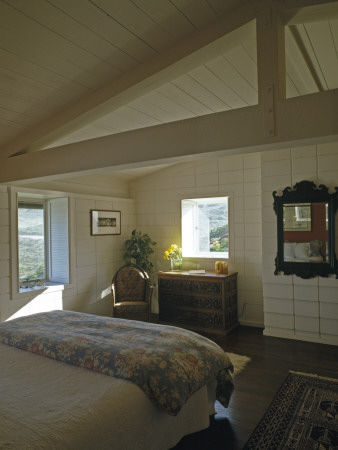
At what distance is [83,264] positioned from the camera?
5246 millimetres

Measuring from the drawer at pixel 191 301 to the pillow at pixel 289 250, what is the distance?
3.59 feet

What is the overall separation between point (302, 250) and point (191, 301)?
1.71m

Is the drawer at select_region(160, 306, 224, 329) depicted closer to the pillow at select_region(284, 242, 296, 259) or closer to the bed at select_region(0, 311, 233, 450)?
the pillow at select_region(284, 242, 296, 259)

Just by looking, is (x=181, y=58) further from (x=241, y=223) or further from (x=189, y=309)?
(x=189, y=309)

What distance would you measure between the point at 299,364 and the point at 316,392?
2.26ft

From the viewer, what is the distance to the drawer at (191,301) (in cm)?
493

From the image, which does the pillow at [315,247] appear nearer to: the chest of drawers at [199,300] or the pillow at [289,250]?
the pillow at [289,250]

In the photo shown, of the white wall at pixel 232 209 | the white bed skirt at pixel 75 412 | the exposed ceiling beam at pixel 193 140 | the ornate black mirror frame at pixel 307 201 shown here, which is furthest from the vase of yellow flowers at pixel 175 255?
the white bed skirt at pixel 75 412

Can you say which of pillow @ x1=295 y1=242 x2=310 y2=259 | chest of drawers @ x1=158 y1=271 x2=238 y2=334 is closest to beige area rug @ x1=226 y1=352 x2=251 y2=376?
chest of drawers @ x1=158 y1=271 x2=238 y2=334

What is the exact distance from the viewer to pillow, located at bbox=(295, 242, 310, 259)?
14.8 ft

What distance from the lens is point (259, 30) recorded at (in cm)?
253

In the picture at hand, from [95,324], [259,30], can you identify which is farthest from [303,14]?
[95,324]

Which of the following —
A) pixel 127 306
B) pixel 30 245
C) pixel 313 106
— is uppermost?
pixel 313 106

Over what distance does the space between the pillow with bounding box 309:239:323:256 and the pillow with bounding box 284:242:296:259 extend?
21 centimetres
